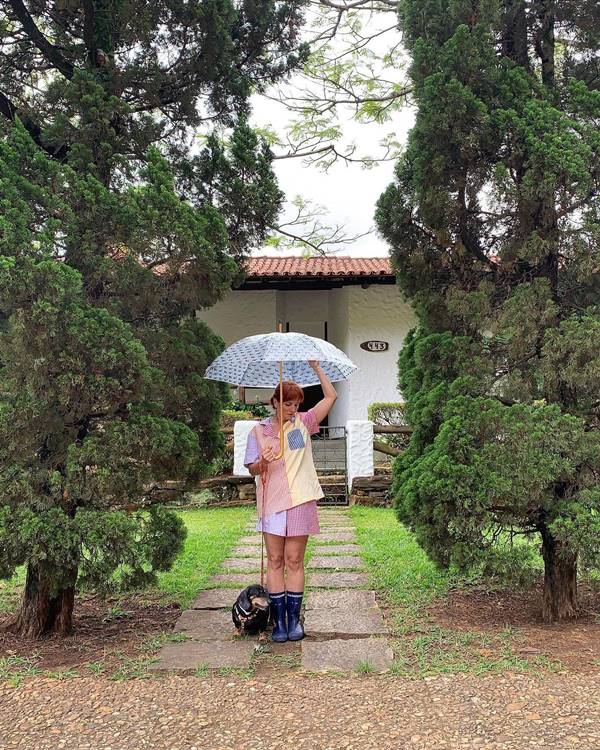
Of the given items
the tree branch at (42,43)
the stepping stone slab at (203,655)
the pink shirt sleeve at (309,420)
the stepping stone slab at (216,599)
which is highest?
the tree branch at (42,43)

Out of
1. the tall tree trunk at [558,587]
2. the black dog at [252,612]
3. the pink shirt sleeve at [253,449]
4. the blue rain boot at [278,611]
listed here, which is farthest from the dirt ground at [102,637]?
the tall tree trunk at [558,587]

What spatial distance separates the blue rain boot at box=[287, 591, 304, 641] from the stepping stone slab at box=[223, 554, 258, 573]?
181 cm

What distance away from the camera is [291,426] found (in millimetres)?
4102

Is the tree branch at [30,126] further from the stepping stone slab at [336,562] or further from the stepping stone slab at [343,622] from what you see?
the stepping stone slab at [336,562]

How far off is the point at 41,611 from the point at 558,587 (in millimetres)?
3344

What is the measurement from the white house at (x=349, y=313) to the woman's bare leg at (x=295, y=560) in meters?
8.69

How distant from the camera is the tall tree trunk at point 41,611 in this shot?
4.08 meters

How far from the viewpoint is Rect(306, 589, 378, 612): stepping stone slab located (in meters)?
4.55

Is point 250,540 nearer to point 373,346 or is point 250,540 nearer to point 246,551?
point 246,551

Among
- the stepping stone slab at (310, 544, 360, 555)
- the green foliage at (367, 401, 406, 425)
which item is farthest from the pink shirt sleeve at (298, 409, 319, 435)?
the green foliage at (367, 401, 406, 425)

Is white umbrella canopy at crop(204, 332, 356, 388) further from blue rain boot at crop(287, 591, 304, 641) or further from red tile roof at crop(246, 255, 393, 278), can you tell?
red tile roof at crop(246, 255, 393, 278)

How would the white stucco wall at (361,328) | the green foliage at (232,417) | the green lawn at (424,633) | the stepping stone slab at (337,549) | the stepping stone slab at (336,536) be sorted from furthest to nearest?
1. the white stucco wall at (361,328)
2. the green foliage at (232,417)
3. the stepping stone slab at (336,536)
4. the stepping stone slab at (337,549)
5. the green lawn at (424,633)

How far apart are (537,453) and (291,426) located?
1501mm

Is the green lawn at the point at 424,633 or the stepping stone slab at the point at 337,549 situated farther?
the stepping stone slab at the point at 337,549
